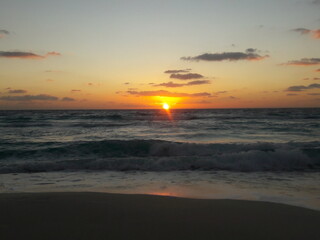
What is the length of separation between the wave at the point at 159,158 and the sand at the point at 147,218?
4.12m

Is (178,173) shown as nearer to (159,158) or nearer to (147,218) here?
(159,158)

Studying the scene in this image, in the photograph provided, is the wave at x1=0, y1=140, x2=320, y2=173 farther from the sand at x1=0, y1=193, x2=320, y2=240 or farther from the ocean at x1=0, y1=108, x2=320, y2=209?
the sand at x1=0, y1=193, x2=320, y2=240

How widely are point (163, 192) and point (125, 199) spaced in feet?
3.23

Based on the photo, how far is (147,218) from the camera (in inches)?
170

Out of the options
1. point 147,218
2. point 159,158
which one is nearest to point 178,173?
point 159,158

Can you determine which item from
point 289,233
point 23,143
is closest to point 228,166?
point 289,233

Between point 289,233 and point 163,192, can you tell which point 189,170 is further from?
point 289,233

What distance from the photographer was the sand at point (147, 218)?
12.1ft

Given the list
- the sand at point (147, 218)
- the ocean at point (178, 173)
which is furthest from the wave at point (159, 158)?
the sand at point (147, 218)

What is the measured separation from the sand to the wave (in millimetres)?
4118

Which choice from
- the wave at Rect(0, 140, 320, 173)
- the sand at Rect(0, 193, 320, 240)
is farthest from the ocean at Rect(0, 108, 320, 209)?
the sand at Rect(0, 193, 320, 240)

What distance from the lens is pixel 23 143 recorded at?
15.3 meters

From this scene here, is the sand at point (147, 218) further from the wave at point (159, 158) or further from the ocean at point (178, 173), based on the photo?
the wave at point (159, 158)

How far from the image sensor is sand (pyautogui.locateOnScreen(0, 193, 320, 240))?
369 centimetres
